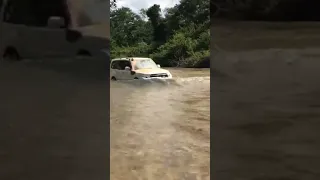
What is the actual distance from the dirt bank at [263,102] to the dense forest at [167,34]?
11603 millimetres

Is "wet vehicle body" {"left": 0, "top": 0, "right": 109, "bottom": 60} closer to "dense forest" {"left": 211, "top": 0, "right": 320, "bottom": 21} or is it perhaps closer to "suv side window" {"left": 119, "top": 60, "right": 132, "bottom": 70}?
"dense forest" {"left": 211, "top": 0, "right": 320, "bottom": 21}

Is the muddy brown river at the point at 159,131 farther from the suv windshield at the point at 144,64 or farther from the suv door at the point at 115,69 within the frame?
the suv windshield at the point at 144,64

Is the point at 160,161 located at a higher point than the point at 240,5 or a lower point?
lower

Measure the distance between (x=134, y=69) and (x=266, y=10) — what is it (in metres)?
7.36

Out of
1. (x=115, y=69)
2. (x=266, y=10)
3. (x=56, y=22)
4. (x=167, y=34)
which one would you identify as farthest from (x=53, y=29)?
(x=167, y=34)

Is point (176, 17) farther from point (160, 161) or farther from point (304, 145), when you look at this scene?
point (304, 145)

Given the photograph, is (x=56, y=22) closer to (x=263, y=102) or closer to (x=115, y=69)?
(x=263, y=102)

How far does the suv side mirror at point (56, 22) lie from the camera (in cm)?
255

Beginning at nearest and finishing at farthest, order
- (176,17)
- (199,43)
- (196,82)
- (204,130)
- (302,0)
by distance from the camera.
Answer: (302,0), (204,130), (196,82), (199,43), (176,17)

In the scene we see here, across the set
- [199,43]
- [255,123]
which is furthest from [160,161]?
[199,43]

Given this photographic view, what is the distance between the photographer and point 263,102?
8.59ft

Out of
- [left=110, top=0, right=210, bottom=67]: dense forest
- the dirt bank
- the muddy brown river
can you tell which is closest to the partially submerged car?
the muddy brown river

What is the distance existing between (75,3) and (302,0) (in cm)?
126

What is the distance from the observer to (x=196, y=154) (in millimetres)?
5020
